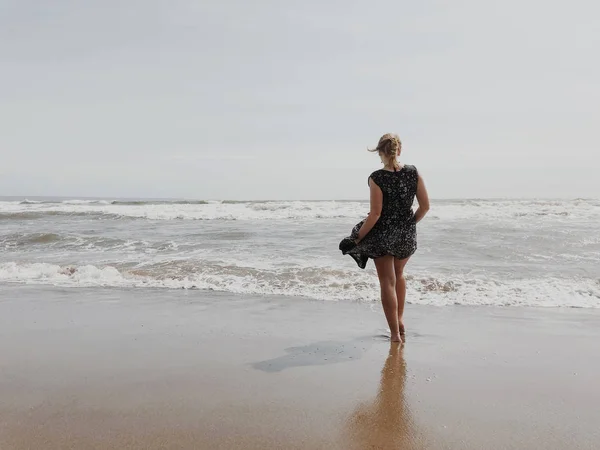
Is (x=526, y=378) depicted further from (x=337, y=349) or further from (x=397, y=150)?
(x=397, y=150)

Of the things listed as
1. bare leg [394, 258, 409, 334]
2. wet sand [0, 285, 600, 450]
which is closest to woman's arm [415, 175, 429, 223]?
bare leg [394, 258, 409, 334]

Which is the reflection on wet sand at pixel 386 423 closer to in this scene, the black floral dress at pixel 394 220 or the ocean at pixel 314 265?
the black floral dress at pixel 394 220

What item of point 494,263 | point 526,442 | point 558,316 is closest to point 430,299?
point 558,316

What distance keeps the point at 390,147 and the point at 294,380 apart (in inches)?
76.5

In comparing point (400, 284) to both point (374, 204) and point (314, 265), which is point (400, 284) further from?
point (314, 265)

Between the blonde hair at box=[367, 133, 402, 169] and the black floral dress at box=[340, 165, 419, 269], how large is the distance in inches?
3.4

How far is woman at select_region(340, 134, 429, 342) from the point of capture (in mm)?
3809

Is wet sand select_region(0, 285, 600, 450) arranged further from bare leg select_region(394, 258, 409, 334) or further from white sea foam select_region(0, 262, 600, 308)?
white sea foam select_region(0, 262, 600, 308)

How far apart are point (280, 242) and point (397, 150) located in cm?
759

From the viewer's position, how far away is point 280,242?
441 inches

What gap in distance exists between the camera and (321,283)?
21.7 feet

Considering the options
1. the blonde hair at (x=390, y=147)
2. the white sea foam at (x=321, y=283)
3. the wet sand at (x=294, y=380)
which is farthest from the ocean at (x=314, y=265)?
the blonde hair at (x=390, y=147)

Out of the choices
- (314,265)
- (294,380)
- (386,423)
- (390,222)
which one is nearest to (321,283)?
(314,265)

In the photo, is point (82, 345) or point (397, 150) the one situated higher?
point (397, 150)
